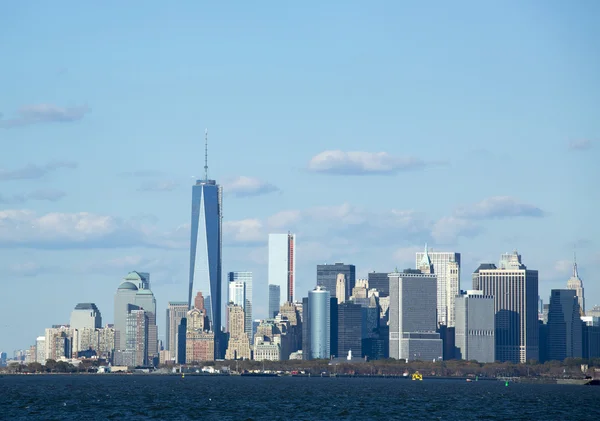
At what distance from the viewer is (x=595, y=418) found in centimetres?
14562

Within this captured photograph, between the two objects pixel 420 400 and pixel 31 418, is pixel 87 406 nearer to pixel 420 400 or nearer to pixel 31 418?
pixel 31 418

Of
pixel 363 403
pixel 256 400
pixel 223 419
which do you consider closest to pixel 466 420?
pixel 223 419

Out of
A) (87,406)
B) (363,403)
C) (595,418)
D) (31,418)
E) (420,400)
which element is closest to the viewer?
(31,418)

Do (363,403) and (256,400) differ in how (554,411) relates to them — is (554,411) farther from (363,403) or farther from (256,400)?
(256,400)

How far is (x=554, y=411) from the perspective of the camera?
16000 centimetres

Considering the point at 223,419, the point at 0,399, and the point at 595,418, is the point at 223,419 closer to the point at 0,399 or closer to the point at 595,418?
the point at 595,418

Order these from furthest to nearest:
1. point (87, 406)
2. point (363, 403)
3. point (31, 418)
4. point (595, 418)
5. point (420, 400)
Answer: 1. point (420, 400)
2. point (363, 403)
3. point (87, 406)
4. point (595, 418)
5. point (31, 418)

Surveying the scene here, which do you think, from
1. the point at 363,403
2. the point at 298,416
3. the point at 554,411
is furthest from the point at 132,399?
the point at 554,411

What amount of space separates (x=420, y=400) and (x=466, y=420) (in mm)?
56232

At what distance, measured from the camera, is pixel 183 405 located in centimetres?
16075

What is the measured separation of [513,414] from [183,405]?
4207 cm

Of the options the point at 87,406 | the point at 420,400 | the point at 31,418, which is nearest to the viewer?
the point at 31,418

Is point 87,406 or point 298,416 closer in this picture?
point 298,416

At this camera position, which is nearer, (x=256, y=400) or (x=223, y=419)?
(x=223, y=419)
